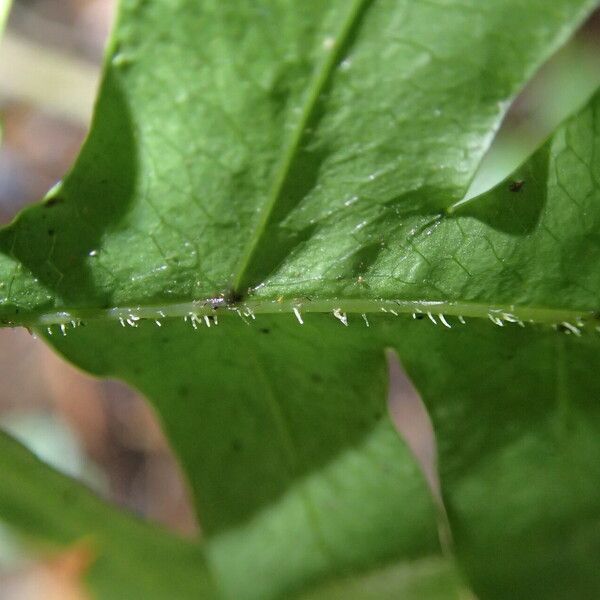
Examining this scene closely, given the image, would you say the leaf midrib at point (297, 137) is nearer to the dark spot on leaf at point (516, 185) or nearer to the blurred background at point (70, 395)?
the dark spot on leaf at point (516, 185)

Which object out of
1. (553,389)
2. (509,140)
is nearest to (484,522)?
(553,389)

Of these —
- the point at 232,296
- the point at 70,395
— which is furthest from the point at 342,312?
the point at 70,395

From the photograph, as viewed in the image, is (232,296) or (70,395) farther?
(70,395)

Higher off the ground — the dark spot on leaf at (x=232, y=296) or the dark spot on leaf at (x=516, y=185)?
the dark spot on leaf at (x=516, y=185)

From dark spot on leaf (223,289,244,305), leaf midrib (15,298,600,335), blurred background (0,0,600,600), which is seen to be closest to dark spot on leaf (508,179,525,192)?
leaf midrib (15,298,600,335)

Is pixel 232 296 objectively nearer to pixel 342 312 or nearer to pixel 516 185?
pixel 342 312

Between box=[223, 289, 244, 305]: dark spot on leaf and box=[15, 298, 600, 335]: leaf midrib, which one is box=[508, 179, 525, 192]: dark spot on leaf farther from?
box=[223, 289, 244, 305]: dark spot on leaf

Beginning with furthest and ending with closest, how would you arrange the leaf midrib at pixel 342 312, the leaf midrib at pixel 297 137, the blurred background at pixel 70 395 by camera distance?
the blurred background at pixel 70 395
the leaf midrib at pixel 342 312
the leaf midrib at pixel 297 137

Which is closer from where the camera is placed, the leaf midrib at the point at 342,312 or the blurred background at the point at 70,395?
the leaf midrib at the point at 342,312

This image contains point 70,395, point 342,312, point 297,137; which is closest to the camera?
point 297,137

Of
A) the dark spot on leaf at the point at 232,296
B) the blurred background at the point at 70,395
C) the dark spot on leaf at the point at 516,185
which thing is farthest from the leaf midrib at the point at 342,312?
the blurred background at the point at 70,395

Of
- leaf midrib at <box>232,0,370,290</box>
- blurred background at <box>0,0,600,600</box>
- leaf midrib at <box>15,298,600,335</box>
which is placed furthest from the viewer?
blurred background at <box>0,0,600,600</box>
